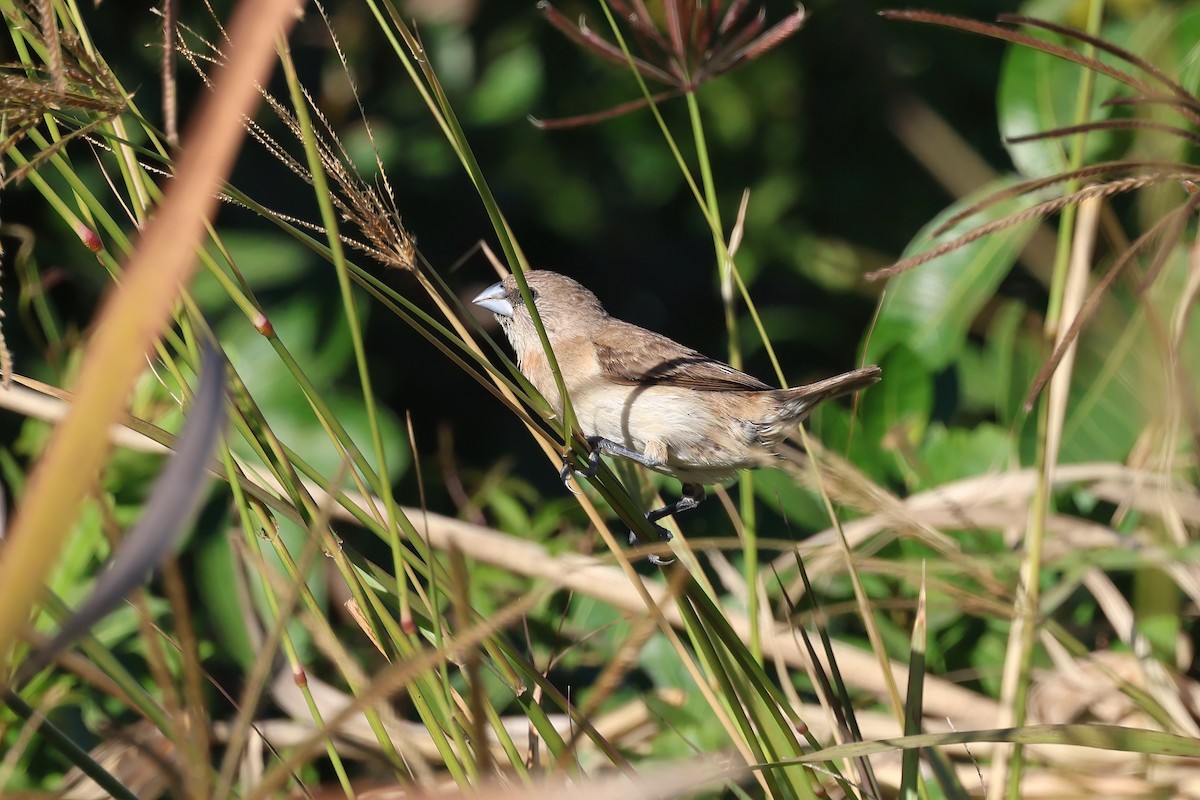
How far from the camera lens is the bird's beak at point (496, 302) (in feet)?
11.6

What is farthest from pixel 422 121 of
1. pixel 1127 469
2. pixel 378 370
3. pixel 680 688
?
pixel 1127 469

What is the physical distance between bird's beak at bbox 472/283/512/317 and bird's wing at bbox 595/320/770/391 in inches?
11.7

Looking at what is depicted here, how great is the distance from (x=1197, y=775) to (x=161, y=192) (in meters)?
2.23

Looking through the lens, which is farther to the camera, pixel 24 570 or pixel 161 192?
pixel 161 192

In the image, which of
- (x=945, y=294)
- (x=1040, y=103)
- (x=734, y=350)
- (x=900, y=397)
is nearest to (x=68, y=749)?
(x=734, y=350)

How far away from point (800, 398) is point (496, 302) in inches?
42.7

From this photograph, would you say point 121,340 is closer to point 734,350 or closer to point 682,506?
point 734,350

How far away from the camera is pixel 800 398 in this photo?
2926 mm

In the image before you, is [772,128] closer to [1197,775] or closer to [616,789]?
[1197,775]

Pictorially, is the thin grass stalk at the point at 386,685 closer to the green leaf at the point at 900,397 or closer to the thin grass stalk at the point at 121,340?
the thin grass stalk at the point at 121,340

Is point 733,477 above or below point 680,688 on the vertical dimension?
above

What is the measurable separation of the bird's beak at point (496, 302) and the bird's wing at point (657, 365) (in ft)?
0.98

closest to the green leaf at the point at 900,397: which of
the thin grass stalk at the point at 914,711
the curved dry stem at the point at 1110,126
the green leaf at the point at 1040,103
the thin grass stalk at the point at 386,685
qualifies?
the green leaf at the point at 1040,103

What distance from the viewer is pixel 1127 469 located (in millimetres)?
2689
